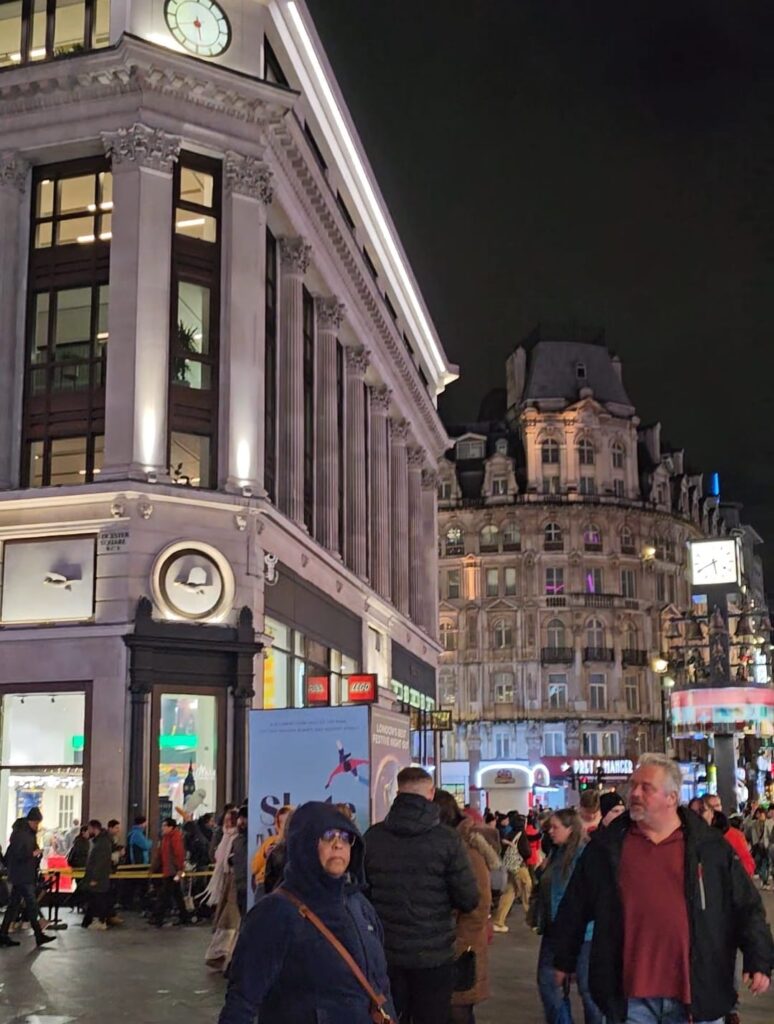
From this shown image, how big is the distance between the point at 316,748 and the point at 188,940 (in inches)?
213

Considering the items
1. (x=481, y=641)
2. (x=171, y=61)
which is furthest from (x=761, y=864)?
(x=481, y=641)

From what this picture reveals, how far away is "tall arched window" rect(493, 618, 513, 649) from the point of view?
8131 cm

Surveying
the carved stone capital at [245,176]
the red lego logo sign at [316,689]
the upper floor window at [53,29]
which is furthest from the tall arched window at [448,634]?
the upper floor window at [53,29]

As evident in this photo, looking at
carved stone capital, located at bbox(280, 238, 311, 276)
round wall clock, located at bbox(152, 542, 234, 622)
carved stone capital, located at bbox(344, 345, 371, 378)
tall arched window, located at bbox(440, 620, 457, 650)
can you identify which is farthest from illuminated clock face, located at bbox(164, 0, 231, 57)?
tall arched window, located at bbox(440, 620, 457, 650)

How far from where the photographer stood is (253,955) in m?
4.94

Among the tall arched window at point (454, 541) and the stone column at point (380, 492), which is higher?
the tall arched window at point (454, 541)

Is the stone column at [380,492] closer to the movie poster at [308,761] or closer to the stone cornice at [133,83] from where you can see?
the stone cornice at [133,83]

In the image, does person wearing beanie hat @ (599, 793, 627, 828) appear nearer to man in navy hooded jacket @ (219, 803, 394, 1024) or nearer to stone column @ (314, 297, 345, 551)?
man in navy hooded jacket @ (219, 803, 394, 1024)

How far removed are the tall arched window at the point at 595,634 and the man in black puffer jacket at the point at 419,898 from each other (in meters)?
74.0

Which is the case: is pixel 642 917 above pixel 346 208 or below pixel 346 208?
below

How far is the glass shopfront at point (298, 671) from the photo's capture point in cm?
3478

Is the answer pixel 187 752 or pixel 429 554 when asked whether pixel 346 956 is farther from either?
pixel 429 554

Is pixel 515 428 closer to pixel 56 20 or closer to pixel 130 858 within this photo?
pixel 56 20

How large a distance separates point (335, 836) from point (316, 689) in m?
33.4
